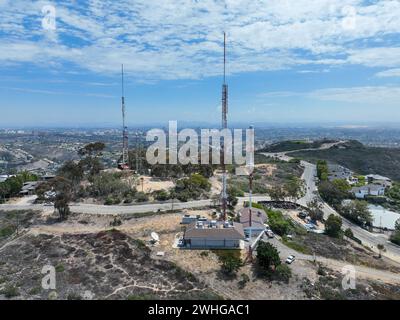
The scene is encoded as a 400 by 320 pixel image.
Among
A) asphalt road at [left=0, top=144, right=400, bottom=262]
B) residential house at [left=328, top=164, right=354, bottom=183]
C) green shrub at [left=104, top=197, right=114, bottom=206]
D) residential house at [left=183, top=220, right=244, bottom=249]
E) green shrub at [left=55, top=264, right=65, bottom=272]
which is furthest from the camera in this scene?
residential house at [left=328, top=164, right=354, bottom=183]

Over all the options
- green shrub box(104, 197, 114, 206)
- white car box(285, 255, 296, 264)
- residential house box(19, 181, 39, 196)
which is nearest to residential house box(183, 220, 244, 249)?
white car box(285, 255, 296, 264)

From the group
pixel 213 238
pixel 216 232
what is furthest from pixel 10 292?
pixel 216 232

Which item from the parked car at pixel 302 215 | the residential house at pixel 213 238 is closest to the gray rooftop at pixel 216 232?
the residential house at pixel 213 238

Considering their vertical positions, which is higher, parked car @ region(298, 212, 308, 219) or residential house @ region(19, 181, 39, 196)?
residential house @ region(19, 181, 39, 196)

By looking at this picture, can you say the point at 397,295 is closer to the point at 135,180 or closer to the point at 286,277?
the point at 286,277

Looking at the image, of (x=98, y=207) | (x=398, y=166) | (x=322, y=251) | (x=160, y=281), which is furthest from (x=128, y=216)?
(x=398, y=166)

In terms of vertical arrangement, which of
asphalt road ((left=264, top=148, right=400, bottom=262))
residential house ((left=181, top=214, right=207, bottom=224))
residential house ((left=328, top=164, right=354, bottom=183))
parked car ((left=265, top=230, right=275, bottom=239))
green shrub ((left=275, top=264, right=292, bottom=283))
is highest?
residential house ((left=181, top=214, right=207, bottom=224))

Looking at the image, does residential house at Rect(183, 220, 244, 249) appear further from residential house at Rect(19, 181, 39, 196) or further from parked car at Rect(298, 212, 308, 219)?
residential house at Rect(19, 181, 39, 196)

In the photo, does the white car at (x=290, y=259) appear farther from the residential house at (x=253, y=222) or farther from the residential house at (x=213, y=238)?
the residential house at (x=253, y=222)

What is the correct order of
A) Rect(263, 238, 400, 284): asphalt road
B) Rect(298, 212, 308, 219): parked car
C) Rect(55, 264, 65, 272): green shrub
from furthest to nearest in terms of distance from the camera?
Rect(298, 212, 308, 219): parked car < Rect(263, 238, 400, 284): asphalt road < Rect(55, 264, 65, 272): green shrub
